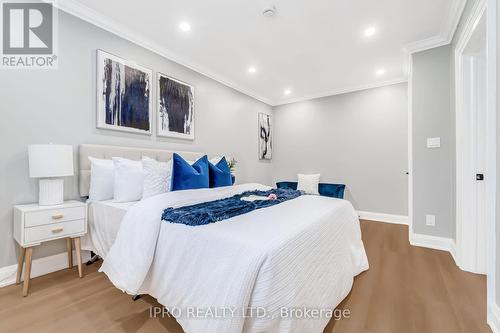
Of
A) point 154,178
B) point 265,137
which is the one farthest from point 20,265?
point 265,137

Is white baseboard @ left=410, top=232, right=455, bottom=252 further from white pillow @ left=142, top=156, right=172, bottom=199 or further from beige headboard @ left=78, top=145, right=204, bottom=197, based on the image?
beige headboard @ left=78, top=145, right=204, bottom=197

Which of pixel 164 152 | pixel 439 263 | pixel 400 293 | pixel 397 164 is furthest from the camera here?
pixel 397 164

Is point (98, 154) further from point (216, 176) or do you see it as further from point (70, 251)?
point (216, 176)

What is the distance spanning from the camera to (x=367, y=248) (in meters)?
2.79

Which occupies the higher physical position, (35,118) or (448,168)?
(35,118)

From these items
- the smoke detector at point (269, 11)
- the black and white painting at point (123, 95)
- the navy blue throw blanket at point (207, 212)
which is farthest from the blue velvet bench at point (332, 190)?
the black and white painting at point (123, 95)

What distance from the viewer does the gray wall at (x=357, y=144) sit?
404 cm

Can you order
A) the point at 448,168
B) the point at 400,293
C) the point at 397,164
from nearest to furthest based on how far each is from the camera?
the point at 400,293, the point at 448,168, the point at 397,164

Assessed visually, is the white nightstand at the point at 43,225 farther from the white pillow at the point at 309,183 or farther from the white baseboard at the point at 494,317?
the white pillow at the point at 309,183

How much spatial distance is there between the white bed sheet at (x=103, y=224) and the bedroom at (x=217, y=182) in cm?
2

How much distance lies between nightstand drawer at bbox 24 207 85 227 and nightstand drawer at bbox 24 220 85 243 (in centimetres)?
3

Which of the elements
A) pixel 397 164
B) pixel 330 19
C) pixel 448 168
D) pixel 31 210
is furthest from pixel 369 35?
pixel 31 210

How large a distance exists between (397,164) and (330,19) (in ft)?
9.54

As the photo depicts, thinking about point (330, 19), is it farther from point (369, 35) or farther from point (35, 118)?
point (35, 118)
